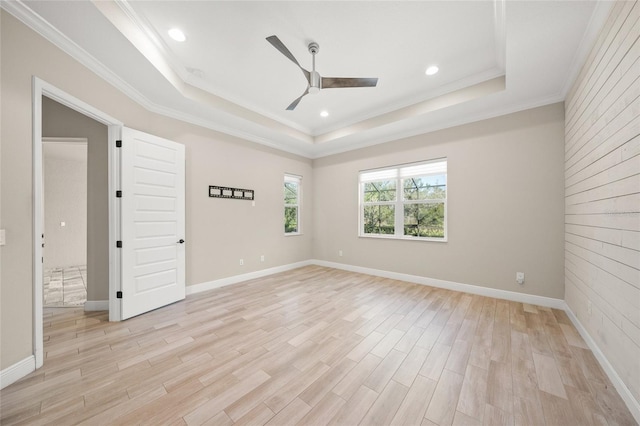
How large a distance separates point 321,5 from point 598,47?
98.7 inches

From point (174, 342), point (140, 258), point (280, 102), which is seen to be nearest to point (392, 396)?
point (174, 342)

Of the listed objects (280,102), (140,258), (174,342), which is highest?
(280,102)

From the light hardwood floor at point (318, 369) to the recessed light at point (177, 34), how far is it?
10.6ft

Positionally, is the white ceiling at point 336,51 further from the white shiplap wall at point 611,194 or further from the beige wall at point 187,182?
the white shiplap wall at point 611,194

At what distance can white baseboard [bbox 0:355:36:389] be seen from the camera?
170cm

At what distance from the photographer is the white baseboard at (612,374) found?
1464mm

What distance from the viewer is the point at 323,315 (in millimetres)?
2955

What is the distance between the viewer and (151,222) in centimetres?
315

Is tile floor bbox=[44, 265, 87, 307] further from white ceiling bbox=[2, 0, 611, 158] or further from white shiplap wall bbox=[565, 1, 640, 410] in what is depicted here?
white shiplap wall bbox=[565, 1, 640, 410]

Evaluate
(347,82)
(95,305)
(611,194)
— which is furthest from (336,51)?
(95,305)

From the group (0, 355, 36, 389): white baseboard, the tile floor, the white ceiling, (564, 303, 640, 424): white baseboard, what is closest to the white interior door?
the white ceiling

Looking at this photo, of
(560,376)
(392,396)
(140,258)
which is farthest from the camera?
(140,258)

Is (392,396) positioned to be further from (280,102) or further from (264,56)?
(280,102)

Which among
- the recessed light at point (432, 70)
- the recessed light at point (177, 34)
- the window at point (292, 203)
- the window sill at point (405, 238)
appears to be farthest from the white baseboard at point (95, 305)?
the recessed light at point (432, 70)
